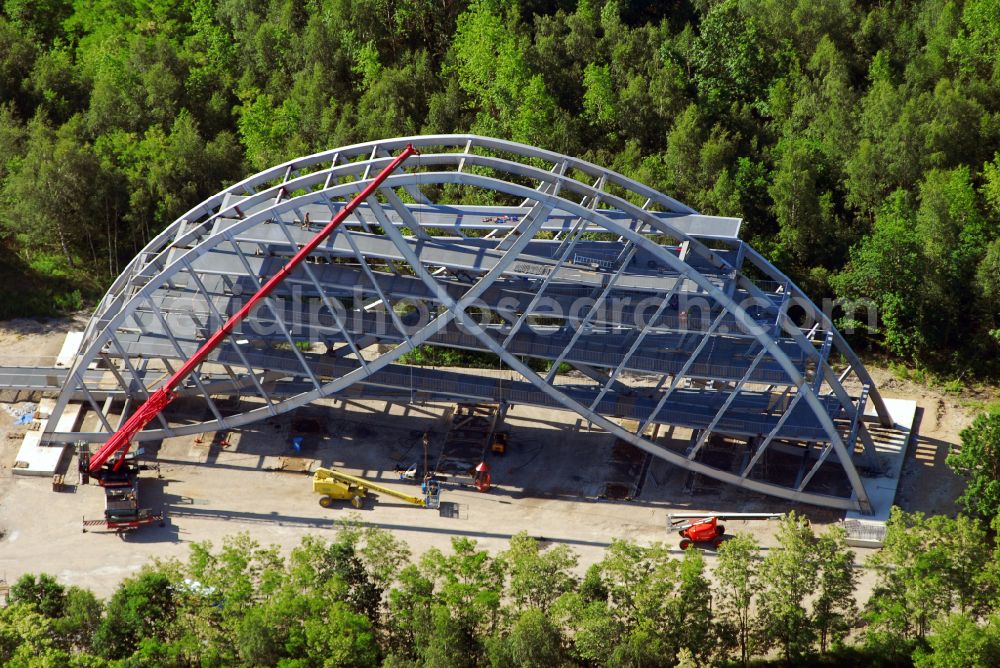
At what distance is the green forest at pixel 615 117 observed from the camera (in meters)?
94.9

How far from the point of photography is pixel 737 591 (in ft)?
221

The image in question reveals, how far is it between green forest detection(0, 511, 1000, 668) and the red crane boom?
11114mm

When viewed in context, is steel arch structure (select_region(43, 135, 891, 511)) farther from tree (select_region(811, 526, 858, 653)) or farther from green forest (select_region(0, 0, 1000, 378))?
green forest (select_region(0, 0, 1000, 378))

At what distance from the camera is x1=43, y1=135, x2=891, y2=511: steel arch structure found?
7662 centimetres

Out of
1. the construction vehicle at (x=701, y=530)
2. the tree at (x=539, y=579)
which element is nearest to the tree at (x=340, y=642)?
the tree at (x=539, y=579)

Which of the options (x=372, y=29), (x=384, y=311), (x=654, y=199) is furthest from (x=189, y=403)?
(x=372, y=29)

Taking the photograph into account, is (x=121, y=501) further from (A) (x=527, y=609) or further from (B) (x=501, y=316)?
(A) (x=527, y=609)

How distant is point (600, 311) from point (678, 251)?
21.0 feet

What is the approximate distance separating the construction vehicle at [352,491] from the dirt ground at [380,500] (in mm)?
671

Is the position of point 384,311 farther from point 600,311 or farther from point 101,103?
point 101,103

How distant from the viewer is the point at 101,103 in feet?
377

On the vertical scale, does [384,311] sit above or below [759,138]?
below

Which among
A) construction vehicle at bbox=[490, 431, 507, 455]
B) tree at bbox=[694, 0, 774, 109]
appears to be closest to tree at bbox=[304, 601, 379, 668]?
construction vehicle at bbox=[490, 431, 507, 455]

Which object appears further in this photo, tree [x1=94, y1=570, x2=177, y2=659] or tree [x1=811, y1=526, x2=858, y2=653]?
tree [x1=94, y1=570, x2=177, y2=659]
